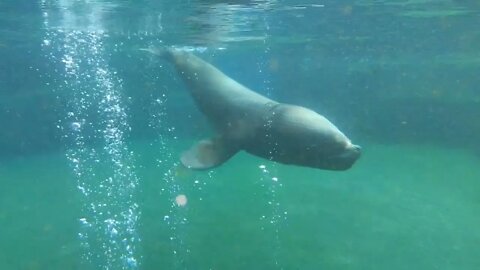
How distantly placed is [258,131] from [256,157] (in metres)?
16.3

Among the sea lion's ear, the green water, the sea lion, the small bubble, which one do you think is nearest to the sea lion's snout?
the sea lion

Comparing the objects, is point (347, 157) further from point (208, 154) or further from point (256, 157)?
point (256, 157)

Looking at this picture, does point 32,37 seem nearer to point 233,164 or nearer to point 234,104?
point 233,164

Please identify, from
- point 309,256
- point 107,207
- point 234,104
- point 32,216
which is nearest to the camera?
point 234,104

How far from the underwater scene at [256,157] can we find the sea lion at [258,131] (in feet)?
0.07

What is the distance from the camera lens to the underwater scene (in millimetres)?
7969

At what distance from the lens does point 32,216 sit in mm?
13484

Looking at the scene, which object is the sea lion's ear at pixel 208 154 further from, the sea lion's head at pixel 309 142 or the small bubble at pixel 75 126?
the small bubble at pixel 75 126

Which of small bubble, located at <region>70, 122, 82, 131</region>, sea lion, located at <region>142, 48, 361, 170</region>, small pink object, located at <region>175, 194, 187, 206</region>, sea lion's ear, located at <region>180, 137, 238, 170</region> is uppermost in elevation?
sea lion, located at <region>142, 48, 361, 170</region>

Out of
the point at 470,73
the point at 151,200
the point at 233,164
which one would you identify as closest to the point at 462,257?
the point at 151,200

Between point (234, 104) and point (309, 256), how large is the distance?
4.06 metres

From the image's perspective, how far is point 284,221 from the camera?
40.2ft

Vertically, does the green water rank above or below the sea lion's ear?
below

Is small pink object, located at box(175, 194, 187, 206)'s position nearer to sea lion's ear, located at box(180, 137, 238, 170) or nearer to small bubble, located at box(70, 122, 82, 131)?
sea lion's ear, located at box(180, 137, 238, 170)
